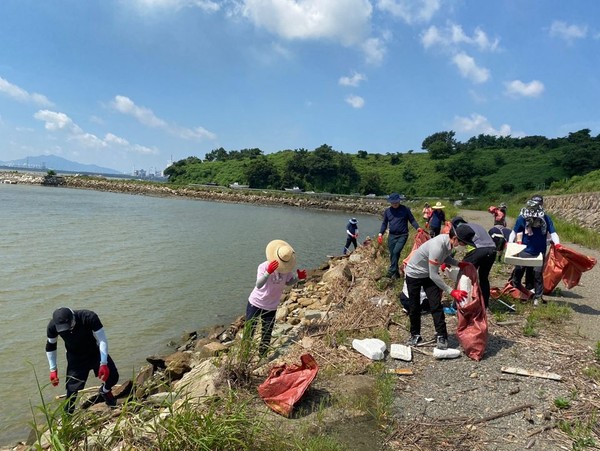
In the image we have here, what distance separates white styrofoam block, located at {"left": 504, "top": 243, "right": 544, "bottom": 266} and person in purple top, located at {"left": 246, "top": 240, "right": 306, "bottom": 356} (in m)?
3.53

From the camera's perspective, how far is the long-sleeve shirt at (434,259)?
474 centimetres

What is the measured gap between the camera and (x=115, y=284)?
11172mm

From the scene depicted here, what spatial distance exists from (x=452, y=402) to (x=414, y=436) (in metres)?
0.80

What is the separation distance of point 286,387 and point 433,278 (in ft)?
7.20

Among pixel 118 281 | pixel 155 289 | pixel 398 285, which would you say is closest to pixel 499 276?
pixel 398 285

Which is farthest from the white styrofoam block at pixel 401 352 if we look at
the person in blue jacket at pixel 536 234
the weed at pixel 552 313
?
the person in blue jacket at pixel 536 234

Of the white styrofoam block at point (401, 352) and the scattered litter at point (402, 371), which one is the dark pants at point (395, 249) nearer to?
the white styrofoam block at point (401, 352)

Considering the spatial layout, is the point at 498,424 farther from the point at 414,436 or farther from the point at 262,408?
the point at 262,408

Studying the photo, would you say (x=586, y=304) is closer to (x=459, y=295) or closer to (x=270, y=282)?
(x=459, y=295)

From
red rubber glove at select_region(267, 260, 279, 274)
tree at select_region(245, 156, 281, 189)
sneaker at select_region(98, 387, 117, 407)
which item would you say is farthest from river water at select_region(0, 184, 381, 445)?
tree at select_region(245, 156, 281, 189)

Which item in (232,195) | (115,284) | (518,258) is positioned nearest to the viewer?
(518,258)

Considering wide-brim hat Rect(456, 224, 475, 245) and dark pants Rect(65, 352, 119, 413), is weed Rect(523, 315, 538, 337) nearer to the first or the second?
wide-brim hat Rect(456, 224, 475, 245)

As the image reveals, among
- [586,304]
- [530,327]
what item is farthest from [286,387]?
[586,304]

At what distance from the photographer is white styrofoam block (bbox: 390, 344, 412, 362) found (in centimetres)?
488
